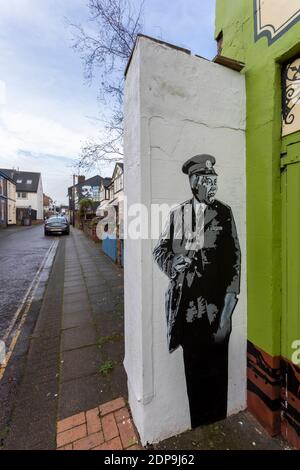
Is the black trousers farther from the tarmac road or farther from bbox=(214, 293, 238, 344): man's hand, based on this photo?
the tarmac road

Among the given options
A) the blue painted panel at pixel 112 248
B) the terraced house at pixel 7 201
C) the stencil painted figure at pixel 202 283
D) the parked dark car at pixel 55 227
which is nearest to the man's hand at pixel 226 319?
the stencil painted figure at pixel 202 283

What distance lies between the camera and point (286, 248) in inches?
75.3

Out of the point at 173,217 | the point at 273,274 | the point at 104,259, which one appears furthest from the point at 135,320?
the point at 104,259

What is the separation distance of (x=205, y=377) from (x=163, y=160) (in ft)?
6.36

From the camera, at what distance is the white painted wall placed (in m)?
1.86

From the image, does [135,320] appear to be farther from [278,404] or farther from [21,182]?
[21,182]

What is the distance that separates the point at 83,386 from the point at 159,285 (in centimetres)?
171

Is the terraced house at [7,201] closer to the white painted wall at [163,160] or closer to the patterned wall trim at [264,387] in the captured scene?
the white painted wall at [163,160]

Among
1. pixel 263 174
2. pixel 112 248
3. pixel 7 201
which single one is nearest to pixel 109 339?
pixel 263 174

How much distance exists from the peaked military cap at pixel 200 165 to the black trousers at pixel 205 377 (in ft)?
4.36

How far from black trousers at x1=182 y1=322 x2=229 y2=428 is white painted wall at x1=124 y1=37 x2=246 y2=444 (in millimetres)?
84

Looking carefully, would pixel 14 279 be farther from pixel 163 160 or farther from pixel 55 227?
pixel 55 227

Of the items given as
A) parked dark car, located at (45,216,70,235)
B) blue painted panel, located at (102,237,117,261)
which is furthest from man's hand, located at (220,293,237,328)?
parked dark car, located at (45,216,70,235)

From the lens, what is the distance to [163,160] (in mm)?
1903
